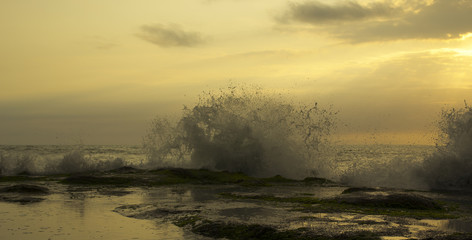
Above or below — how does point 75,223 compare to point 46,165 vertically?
above

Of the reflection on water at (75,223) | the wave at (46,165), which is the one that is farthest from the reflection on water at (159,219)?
the wave at (46,165)

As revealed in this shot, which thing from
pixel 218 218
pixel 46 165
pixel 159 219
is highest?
pixel 218 218

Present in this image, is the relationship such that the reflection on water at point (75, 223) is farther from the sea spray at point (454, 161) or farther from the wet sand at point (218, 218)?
the sea spray at point (454, 161)

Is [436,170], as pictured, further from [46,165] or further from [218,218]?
[46,165]

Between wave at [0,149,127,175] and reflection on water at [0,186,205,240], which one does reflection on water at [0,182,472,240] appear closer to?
reflection on water at [0,186,205,240]

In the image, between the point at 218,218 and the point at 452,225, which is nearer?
the point at 452,225

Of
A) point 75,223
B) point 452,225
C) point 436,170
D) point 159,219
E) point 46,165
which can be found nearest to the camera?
point 452,225

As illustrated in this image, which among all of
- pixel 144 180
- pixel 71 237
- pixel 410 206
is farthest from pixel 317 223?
pixel 144 180

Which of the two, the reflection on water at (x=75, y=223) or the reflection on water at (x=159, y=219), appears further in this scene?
the reflection on water at (x=75, y=223)

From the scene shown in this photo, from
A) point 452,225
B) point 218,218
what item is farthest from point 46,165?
point 452,225

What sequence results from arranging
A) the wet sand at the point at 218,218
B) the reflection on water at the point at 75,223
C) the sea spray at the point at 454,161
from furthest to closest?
the sea spray at the point at 454,161 → the reflection on water at the point at 75,223 → the wet sand at the point at 218,218

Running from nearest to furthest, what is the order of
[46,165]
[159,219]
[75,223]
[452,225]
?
[452,225]
[75,223]
[159,219]
[46,165]

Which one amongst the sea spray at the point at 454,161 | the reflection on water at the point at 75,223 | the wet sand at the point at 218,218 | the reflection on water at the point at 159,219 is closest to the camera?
the wet sand at the point at 218,218

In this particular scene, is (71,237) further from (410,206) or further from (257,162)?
(257,162)
